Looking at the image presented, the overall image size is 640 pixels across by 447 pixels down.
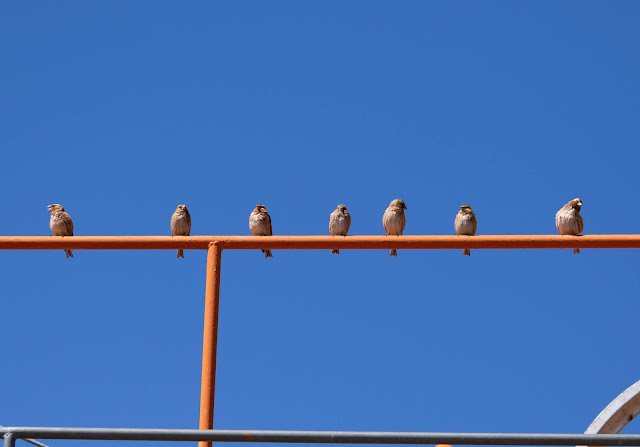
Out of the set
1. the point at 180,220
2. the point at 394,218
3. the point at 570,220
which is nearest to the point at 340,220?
A: the point at 394,218

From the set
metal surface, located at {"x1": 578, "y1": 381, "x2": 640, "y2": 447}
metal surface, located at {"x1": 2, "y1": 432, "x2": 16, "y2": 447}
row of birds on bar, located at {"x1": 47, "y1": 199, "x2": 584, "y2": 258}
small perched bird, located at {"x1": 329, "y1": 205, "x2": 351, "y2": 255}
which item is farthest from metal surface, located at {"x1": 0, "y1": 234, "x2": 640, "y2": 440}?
small perched bird, located at {"x1": 329, "y1": 205, "x2": 351, "y2": 255}

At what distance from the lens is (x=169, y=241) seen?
377 inches

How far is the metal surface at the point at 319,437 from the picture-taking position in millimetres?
4719

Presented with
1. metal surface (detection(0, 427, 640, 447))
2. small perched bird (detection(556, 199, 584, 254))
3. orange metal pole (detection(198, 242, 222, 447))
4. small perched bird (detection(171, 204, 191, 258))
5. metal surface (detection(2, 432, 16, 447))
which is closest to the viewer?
metal surface (detection(0, 427, 640, 447))

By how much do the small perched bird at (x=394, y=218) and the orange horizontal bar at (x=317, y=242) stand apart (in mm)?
4368

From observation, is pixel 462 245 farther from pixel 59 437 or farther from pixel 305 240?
pixel 59 437

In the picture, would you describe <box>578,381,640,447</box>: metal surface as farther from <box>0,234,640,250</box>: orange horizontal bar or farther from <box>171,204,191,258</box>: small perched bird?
<box>171,204,191,258</box>: small perched bird

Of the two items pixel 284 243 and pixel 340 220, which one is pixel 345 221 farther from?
pixel 284 243

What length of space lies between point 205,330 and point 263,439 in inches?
159

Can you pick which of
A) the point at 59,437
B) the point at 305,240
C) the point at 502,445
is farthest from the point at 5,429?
the point at 305,240

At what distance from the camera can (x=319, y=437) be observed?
473 cm

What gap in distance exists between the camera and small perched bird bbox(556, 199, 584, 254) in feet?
43.4

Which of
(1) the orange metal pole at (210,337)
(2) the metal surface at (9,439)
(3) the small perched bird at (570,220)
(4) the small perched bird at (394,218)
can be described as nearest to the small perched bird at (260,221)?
(4) the small perched bird at (394,218)

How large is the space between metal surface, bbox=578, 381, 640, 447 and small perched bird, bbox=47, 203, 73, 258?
392 inches
